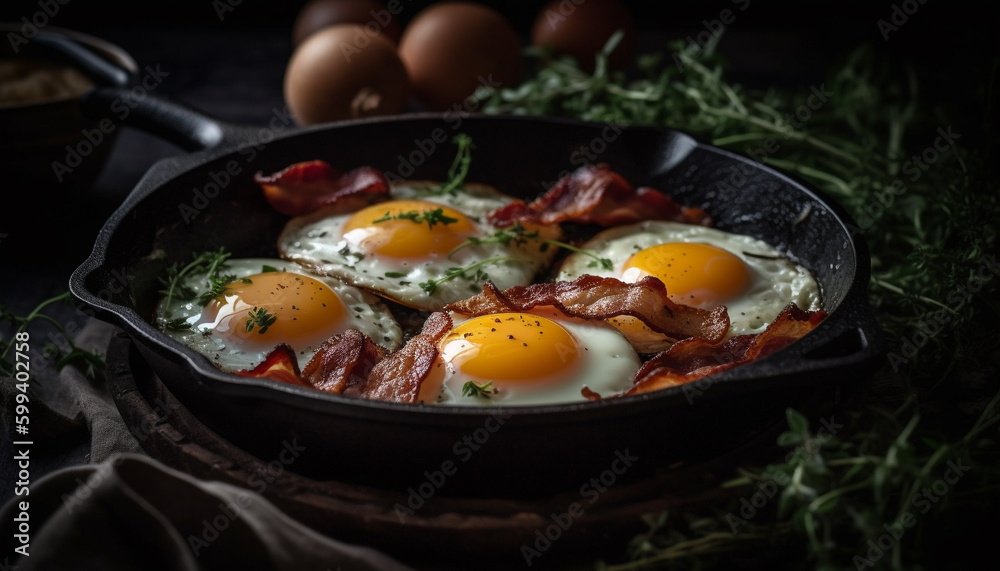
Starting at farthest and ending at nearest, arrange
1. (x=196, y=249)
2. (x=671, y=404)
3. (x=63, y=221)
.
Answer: (x=63, y=221) < (x=196, y=249) < (x=671, y=404)

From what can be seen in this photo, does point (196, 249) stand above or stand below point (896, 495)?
above

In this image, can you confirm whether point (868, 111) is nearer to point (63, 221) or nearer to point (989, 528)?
point (989, 528)

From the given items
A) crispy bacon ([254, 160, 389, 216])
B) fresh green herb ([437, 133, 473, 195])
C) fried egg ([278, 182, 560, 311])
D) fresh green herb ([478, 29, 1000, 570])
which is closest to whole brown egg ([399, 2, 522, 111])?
fresh green herb ([478, 29, 1000, 570])

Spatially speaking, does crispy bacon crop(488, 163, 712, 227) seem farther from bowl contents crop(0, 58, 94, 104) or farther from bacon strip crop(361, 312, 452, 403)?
bowl contents crop(0, 58, 94, 104)

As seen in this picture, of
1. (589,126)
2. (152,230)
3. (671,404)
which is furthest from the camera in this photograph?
(589,126)

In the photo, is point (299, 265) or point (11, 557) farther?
point (299, 265)

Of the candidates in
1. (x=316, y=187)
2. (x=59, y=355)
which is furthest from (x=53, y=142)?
(x=316, y=187)

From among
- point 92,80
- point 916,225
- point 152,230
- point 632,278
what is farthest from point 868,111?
point 92,80
